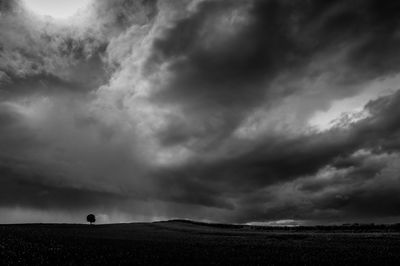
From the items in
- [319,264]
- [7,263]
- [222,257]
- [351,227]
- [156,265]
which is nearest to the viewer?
[7,263]

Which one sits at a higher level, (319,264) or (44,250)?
(44,250)

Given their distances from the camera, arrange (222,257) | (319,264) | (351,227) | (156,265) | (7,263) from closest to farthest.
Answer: (7,263)
(156,265)
(319,264)
(222,257)
(351,227)

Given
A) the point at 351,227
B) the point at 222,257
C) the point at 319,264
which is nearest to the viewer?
the point at 319,264

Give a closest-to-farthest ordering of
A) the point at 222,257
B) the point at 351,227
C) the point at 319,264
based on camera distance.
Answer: the point at 319,264, the point at 222,257, the point at 351,227

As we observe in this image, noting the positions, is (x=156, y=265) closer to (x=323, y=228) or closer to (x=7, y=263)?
(x=7, y=263)

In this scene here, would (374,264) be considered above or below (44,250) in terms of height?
below

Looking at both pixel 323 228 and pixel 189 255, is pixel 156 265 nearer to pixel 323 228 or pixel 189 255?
pixel 189 255

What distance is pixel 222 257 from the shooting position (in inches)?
1116

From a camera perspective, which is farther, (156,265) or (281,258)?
(281,258)

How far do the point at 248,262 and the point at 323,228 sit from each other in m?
92.4

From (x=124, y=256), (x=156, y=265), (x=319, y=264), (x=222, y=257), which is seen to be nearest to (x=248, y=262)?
(x=222, y=257)

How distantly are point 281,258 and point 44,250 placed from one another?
731 inches

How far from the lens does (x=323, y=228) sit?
10906 cm

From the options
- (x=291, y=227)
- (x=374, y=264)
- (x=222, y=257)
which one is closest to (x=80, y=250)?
(x=222, y=257)
